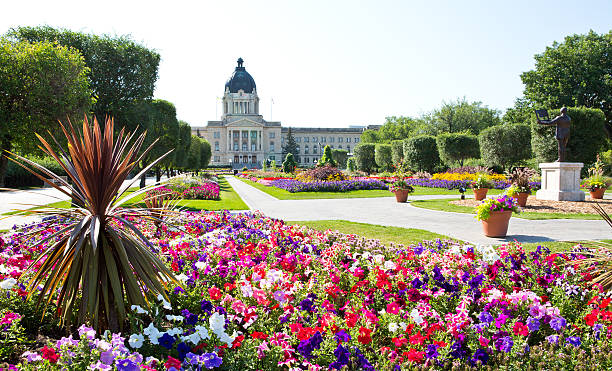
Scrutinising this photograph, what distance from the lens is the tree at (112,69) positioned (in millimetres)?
16491

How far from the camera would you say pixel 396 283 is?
3840 millimetres

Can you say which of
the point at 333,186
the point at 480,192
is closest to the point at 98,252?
the point at 480,192

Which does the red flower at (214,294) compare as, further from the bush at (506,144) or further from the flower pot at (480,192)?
the bush at (506,144)

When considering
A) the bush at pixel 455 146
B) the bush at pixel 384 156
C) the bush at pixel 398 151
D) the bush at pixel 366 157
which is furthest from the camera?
the bush at pixel 366 157

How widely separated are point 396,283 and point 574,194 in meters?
13.7

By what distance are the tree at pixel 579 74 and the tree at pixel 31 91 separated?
34.3m

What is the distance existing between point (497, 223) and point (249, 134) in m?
104

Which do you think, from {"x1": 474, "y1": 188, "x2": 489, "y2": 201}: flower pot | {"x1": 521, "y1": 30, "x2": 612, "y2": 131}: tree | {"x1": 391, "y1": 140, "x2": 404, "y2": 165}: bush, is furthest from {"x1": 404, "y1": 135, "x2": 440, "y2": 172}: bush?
{"x1": 474, "y1": 188, "x2": 489, "y2": 201}: flower pot

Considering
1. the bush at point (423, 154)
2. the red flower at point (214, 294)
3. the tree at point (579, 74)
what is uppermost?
the tree at point (579, 74)

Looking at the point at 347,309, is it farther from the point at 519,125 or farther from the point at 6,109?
the point at 519,125

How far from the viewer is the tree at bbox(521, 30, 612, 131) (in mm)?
31438

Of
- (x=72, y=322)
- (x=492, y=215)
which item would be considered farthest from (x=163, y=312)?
(x=492, y=215)

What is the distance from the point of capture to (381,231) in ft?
28.3

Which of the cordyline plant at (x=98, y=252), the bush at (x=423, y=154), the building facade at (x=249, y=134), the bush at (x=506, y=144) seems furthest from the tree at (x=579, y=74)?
the building facade at (x=249, y=134)
